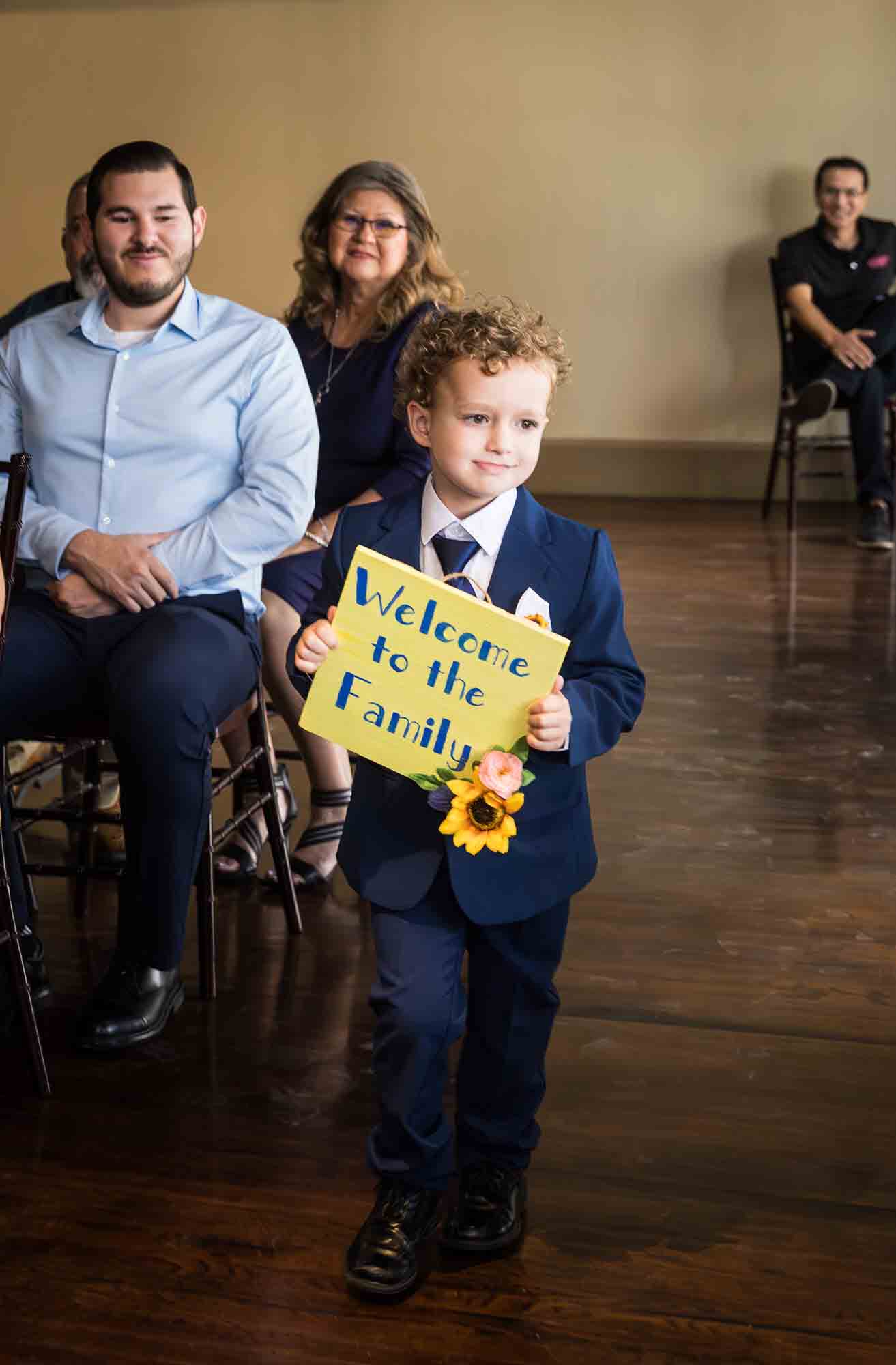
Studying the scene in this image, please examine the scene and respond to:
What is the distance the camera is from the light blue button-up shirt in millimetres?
2557

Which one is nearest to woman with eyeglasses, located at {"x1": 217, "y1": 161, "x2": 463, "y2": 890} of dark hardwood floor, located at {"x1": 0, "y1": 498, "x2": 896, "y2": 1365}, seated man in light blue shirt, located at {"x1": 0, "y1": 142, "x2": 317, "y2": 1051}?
dark hardwood floor, located at {"x1": 0, "y1": 498, "x2": 896, "y2": 1365}

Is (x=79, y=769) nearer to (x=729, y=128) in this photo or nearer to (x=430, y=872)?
(x=430, y=872)

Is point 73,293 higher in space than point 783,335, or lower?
higher

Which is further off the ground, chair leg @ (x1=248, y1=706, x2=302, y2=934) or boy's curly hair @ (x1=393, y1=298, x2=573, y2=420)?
boy's curly hair @ (x1=393, y1=298, x2=573, y2=420)

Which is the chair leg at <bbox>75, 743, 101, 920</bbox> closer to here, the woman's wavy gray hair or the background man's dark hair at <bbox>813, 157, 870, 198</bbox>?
the woman's wavy gray hair

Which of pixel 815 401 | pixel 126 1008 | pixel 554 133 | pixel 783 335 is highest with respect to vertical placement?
pixel 554 133

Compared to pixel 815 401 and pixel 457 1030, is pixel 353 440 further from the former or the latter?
pixel 815 401

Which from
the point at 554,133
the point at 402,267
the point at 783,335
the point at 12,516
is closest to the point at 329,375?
the point at 402,267

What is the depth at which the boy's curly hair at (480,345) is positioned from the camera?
64.3 inches

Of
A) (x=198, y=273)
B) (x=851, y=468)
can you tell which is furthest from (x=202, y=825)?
(x=198, y=273)

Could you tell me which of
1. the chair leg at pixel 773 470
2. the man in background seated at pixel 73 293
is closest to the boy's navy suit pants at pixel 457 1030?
the man in background seated at pixel 73 293

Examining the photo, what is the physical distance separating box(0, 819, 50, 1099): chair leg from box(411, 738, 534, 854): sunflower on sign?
844 millimetres

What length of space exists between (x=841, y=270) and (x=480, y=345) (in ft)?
20.2

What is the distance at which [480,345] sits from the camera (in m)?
1.63
